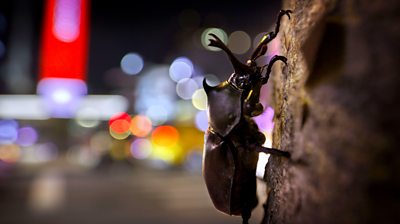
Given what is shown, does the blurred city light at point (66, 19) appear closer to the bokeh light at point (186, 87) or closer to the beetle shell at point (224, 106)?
the bokeh light at point (186, 87)

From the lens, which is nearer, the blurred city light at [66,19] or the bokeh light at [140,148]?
the blurred city light at [66,19]

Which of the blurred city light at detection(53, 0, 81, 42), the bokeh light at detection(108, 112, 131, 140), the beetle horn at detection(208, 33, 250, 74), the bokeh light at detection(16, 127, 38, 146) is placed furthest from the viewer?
the bokeh light at detection(16, 127, 38, 146)

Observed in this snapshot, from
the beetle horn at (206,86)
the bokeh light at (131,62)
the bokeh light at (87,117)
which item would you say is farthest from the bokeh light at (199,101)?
the bokeh light at (131,62)

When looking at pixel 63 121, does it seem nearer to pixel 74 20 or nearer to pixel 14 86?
pixel 14 86

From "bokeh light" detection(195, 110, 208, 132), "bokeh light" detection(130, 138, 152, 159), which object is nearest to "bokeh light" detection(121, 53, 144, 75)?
"bokeh light" detection(130, 138, 152, 159)

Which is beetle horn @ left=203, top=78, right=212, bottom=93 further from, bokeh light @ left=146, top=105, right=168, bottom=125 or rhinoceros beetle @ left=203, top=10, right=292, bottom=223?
bokeh light @ left=146, top=105, right=168, bottom=125

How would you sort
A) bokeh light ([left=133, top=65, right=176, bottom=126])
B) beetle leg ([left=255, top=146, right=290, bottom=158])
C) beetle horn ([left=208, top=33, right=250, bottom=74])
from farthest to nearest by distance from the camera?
bokeh light ([left=133, top=65, right=176, bottom=126])
beetle horn ([left=208, top=33, right=250, bottom=74])
beetle leg ([left=255, top=146, right=290, bottom=158])
